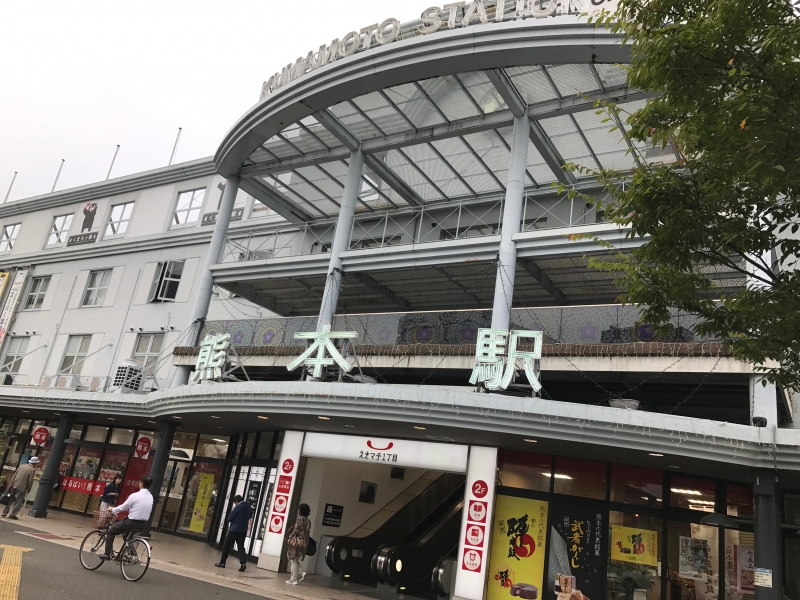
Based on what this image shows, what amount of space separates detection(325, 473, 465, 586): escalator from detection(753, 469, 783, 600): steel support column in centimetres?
684

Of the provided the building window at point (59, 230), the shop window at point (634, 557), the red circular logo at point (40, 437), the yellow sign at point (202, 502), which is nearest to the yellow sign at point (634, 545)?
the shop window at point (634, 557)

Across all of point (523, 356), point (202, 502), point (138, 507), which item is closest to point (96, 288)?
point (202, 502)

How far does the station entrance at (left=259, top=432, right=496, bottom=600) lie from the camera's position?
12.9m

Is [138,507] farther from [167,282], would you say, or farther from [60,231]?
[60,231]

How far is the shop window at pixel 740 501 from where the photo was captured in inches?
490

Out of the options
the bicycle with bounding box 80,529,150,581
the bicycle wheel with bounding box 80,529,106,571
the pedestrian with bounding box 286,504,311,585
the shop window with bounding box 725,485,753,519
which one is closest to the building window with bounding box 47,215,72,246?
the pedestrian with bounding box 286,504,311,585

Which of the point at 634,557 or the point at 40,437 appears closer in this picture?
the point at 634,557

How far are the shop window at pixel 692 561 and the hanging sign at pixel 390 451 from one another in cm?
374

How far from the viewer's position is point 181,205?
2689 cm

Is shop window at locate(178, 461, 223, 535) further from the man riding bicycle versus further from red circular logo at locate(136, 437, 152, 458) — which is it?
the man riding bicycle

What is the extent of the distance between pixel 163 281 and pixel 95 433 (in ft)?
20.0

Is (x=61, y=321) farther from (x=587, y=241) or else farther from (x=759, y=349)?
(x=759, y=349)

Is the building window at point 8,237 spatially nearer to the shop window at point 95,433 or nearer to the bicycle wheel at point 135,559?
the shop window at point 95,433

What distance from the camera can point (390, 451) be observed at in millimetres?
13281
